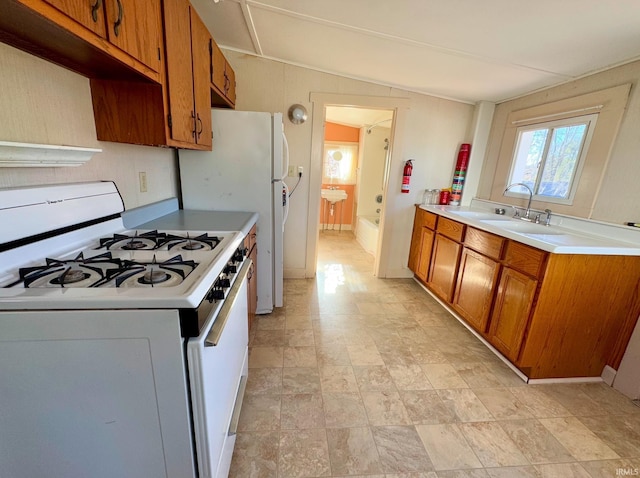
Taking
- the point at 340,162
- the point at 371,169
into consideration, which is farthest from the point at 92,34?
the point at 340,162

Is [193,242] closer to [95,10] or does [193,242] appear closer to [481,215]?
[95,10]

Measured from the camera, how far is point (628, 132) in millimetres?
1758

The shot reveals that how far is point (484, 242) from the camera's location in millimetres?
2080

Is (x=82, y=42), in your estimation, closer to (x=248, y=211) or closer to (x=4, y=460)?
(x=4, y=460)

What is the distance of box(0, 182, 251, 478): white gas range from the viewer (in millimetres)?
693

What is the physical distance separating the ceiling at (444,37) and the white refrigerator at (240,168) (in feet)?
2.11

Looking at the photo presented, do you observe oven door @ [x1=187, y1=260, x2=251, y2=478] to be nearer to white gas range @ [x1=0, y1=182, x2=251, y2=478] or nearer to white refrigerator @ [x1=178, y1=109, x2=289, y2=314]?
white gas range @ [x1=0, y1=182, x2=251, y2=478]

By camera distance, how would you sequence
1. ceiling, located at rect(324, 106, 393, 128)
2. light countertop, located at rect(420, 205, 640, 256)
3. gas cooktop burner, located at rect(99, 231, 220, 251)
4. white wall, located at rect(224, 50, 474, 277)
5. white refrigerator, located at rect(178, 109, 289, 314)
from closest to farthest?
1. gas cooktop burner, located at rect(99, 231, 220, 251)
2. light countertop, located at rect(420, 205, 640, 256)
3. white refrigerator, located at rect(178, 109, 289, 314)
4. white wall, located at rect(224, 50, 474, 277)
5. ceiling, located at rect(324, 106, 393, 128)

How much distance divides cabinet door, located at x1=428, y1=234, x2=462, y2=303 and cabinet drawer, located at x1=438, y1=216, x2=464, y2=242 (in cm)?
A: 4

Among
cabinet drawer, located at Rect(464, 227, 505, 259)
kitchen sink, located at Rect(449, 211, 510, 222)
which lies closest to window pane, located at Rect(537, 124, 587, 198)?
kitchen sink, located at Rect(449, 211, 510, 222)

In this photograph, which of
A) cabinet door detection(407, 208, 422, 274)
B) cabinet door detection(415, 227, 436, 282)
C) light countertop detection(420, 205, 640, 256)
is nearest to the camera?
light countertop detection(420, 205, 640, 256)

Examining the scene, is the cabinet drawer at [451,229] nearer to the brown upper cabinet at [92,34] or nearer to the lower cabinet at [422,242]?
the lower cabinet at [422,242]

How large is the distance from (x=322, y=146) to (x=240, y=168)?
3.63 ft

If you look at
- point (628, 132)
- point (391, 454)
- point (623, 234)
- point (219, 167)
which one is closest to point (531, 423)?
point (391, 454)
